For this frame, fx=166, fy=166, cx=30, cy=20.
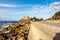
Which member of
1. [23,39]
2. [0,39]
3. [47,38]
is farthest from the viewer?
[0,39]

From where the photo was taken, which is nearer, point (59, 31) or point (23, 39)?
point (59, 31)

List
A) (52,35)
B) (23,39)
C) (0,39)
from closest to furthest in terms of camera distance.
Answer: (52,35) < (23,39) < (0,39)

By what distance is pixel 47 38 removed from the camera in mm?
6996

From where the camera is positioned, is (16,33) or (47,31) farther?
(16,33)

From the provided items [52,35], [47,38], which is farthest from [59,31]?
[47,38]

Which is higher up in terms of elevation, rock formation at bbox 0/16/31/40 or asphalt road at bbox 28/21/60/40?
asphalt road at bbox 28/21/60/40

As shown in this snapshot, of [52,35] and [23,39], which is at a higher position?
[52,35]

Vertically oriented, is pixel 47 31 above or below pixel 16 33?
above

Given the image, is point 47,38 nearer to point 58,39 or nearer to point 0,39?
point 58,39

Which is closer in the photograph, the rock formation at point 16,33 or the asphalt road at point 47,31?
the asphalt road at point 47,31

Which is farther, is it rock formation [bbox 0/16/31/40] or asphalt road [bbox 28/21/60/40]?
rock formation [bbox 0/16/31/40]

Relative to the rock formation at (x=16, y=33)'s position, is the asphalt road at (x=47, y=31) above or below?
above

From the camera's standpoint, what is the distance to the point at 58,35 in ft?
19.3

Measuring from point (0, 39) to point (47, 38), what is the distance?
41.6 ft
